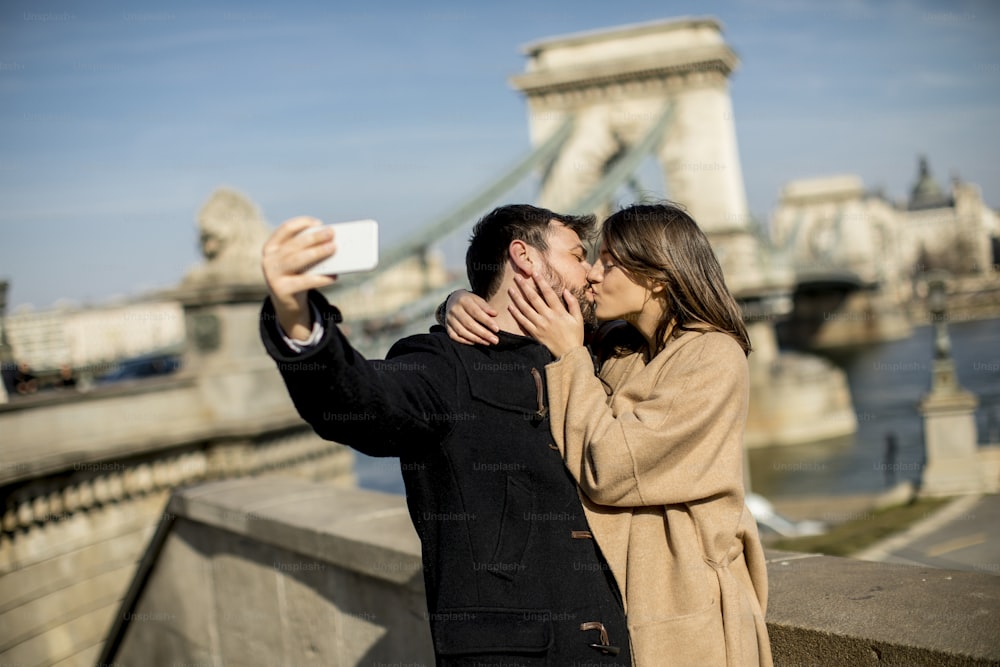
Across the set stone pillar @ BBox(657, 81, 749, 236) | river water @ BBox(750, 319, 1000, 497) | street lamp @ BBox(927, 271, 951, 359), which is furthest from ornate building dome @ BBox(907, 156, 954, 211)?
street lamp @ BBox(927, 271, 951, 359)

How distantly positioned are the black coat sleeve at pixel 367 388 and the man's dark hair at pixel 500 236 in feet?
0.47

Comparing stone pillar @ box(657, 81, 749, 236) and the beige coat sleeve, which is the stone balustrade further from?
stone pillar @ box(657, 81, 749, 236)

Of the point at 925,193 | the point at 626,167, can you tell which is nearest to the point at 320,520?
the point at 626,167

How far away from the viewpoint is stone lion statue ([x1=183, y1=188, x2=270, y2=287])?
6770 millimetres

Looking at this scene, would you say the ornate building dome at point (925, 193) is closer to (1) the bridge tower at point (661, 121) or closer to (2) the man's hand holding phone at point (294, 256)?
(1) the bridge tower at point (661, 121)

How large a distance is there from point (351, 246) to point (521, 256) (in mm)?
516

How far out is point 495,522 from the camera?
1.55 m

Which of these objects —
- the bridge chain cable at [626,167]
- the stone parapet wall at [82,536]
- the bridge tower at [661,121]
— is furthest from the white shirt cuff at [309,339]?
the bridge tower at [661,121]

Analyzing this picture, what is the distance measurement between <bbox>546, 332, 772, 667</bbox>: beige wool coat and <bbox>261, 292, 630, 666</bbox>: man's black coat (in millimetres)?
47

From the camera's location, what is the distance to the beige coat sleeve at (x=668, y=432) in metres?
1.45

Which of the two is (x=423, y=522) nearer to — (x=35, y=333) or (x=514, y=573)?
(x=514, y=573)

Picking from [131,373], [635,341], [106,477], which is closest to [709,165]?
[131,373]

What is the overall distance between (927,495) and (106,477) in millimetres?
7686

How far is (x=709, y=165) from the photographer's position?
26.1 meters
